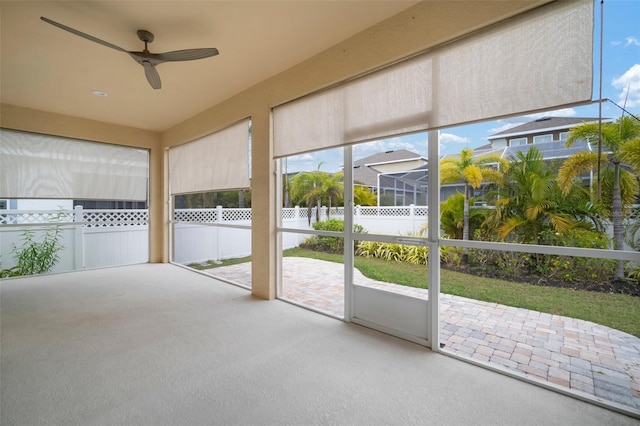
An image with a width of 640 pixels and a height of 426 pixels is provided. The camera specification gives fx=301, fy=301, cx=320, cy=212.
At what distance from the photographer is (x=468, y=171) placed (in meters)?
2.94

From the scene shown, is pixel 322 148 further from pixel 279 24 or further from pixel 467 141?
pixel 467 141

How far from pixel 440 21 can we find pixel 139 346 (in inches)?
132

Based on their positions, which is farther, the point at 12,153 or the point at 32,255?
the point at 32,255

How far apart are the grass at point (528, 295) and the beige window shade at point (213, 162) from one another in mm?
1357

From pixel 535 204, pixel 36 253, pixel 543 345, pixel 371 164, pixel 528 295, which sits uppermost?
pixel 371 164

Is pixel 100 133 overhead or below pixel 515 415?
overhead

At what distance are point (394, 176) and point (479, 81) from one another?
42.0 inches

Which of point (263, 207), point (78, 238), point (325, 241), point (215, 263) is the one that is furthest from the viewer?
point (215, 263)

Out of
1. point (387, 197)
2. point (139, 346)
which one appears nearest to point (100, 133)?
point (139, 346)

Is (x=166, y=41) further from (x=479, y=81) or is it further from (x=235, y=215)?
(x=235, y=215)

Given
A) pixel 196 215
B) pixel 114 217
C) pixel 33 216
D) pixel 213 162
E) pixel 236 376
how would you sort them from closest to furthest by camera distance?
pixel 236 376 < pixel 213 162 < pixel 33 216 < pixel 114 217 < pixel 196 215

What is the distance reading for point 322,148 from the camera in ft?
9.75

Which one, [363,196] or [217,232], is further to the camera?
[217,232]

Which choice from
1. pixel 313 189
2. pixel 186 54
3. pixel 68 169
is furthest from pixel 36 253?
pixel 186 54
